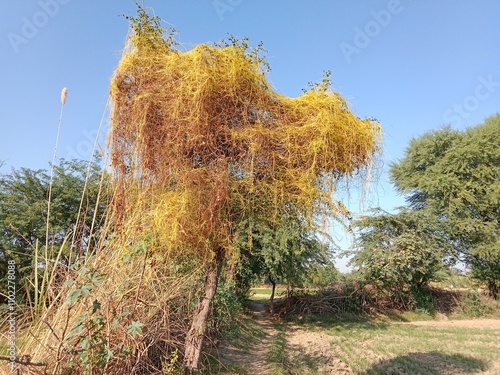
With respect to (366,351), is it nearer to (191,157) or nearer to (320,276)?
(191,157)

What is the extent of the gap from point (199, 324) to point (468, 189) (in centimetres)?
1907

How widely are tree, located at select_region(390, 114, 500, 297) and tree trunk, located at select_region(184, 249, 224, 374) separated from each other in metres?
16.5

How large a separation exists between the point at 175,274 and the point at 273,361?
5.23 meters

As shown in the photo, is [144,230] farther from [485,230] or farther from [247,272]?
[485,230]

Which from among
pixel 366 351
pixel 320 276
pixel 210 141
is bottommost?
pixel 366 351

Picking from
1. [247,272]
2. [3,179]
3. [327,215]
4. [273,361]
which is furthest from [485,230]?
[3,179]

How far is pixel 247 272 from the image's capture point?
44.0 ft

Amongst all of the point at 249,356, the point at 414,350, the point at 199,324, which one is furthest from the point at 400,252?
the point at 199,324

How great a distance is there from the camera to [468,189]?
17.6 m

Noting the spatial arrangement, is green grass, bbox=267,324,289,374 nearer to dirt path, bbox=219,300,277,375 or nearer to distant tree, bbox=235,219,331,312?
dirt path, bbox=219,300,277,375

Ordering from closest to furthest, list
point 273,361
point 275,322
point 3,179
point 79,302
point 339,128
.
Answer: point 79,302
point 339,128
point 273,361
point 3,179
point 275,322

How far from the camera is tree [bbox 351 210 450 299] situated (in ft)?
51.7

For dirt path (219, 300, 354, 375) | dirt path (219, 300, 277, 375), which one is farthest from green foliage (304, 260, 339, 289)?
dirt path (219, 300, 277, 375)

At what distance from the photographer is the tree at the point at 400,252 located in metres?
15.8
